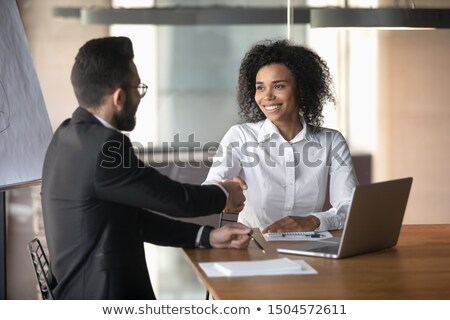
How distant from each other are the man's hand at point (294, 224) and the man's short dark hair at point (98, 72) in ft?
3.01

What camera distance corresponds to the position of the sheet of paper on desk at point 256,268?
2.45 metres

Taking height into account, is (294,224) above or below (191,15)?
below

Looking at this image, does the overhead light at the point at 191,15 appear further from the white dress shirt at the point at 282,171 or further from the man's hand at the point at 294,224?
the man's hand at the point at 294,224

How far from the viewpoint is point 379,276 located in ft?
8.13

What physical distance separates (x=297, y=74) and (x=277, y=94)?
224 mm

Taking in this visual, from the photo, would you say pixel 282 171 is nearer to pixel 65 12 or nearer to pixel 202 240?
pixel 202 240

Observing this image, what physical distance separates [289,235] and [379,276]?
0.68 m

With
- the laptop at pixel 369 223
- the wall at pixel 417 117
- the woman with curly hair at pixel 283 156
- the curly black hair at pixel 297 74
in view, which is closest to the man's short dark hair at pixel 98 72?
the laptop at pixel 369 223

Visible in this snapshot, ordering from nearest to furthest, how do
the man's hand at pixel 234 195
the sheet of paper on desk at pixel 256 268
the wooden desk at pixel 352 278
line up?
1. the wooden desk at pixel 352 278
2. the sheet of paper on desk at pixel 256 268
3. the man's hand at pixel 234 195

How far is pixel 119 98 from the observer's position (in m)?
2.63

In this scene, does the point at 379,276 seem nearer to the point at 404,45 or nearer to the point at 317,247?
the point at 317,247

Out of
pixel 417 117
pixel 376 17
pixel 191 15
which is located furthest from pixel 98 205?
pixel 417 117
